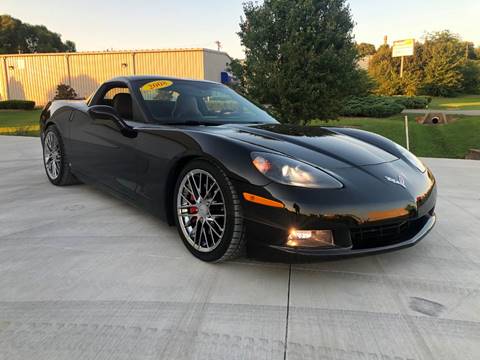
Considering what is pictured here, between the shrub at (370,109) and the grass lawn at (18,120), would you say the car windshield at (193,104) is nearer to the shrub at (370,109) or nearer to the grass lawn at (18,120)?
the grass lawn at (18,120)

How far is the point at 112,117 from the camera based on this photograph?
3.37 metres

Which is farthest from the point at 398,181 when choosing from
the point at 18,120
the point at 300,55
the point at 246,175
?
the point at 18,120

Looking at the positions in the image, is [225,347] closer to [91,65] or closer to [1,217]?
[1,217]

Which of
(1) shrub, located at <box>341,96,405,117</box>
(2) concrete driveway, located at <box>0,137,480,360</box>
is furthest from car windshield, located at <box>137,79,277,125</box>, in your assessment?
(1) shrub, located at <box>341,96,405,117</box>

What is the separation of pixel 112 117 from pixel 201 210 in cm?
132

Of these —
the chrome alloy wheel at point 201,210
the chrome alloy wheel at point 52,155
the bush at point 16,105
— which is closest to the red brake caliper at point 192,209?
the chrome alloy wheel at point 201,210

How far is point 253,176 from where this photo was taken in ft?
7.48

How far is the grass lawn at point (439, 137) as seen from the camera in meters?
10.3

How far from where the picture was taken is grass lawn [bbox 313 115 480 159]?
10.3m

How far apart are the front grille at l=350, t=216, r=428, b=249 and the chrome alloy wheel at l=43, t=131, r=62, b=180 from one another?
3609 mm

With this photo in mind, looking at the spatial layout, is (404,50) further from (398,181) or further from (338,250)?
(338,250)

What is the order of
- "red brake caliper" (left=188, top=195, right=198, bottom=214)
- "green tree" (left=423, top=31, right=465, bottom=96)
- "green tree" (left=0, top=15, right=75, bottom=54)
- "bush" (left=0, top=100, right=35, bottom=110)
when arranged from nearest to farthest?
"red brake caliper" (left=188, top=195, right=198, bottom=214) → "bush" (left=0, top=100, right=35, bottom=110) → "green tree" (left=423, top=31, right=465, bottom=96) → "green tree" (left=0, top=15, right=75, bottom=54)

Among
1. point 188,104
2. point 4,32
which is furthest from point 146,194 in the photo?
point 4,32

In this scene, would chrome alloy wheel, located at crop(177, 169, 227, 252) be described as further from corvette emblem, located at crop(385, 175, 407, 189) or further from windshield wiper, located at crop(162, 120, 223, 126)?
corvette emblem, located at crop(385, 175, 407, 189)
